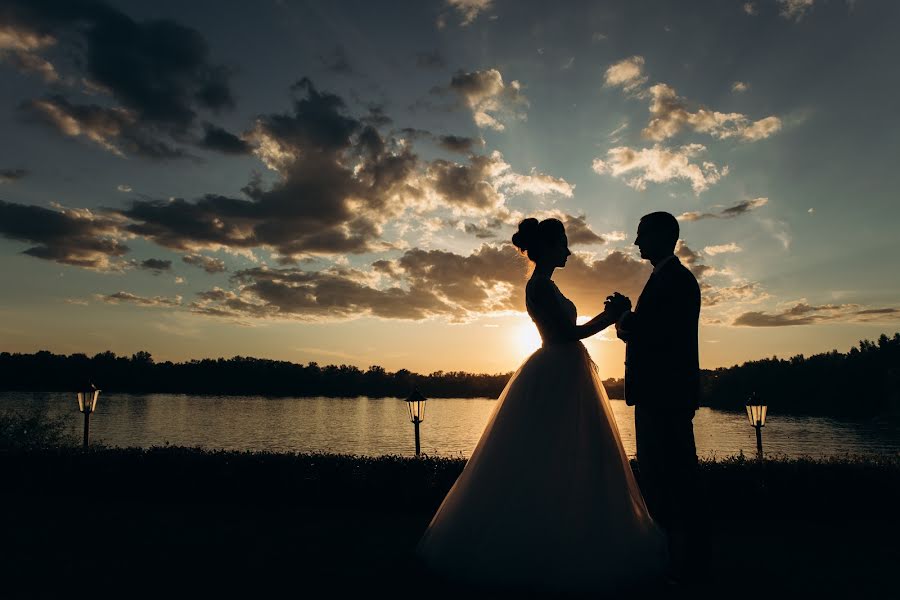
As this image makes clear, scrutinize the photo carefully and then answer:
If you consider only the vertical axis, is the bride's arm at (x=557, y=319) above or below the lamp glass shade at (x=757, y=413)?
above

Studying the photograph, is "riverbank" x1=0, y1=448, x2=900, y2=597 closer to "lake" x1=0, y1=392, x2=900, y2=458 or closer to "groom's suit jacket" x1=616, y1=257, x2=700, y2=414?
"groom's suit jacket" x1=616, y1=257, x2=700, y2=414

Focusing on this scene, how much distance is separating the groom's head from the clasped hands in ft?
1.35

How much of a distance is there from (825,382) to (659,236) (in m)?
138

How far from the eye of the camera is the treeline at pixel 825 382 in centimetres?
10719

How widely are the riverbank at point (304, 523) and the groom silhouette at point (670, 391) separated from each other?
0.30 meters

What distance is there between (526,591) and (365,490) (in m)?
6.37

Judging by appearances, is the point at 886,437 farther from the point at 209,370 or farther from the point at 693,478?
the point at 209,370

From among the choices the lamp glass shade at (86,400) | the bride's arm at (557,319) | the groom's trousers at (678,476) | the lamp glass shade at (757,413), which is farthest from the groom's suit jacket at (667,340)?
the lamp glass shade at (86,400)

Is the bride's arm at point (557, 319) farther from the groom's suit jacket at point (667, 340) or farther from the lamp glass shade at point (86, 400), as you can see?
the lamp glass shade at point (86, 400)

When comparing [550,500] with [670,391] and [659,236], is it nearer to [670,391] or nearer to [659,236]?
[670,391]

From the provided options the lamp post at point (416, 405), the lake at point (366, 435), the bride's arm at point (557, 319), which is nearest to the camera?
the bride's arm at point (557, 319)

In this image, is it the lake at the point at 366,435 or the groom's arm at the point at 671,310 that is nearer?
the groom's arm at the point at 671,310

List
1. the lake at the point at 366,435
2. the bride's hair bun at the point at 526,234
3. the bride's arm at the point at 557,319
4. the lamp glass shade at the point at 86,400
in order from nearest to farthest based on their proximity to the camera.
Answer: the bride's arm at the point at 557,319 < the bride's hair bun at the point at 526,234 < the lamp glass shade at the point at 86,400 < the lake at the point at 366,435

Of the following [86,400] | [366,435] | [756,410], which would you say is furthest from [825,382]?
[86,400]
